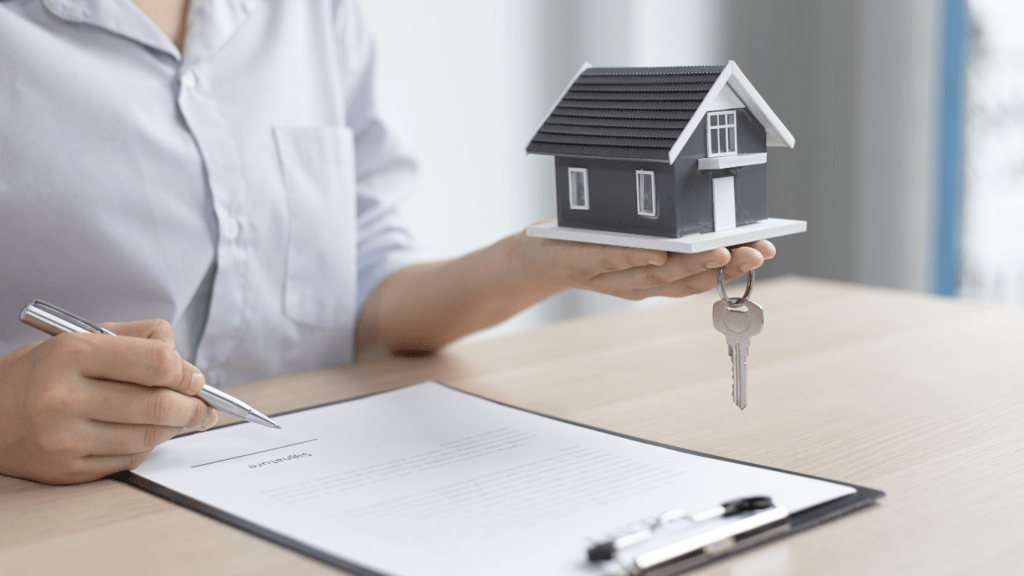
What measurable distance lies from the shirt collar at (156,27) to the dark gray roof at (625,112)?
434mm

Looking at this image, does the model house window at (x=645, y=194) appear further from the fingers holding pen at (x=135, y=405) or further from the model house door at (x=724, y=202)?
the fingers holding pen at (x=135, y=405)

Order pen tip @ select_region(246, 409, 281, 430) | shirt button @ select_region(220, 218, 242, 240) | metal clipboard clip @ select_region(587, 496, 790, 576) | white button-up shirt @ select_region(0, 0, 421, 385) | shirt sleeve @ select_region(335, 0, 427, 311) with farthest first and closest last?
shirt sleeve @ select_region(335, 0, 427, 311) < shirt button @ select_region(220, 218, 242, 240) < white button-up shirt @ select_region(0, 0, 421, 385) < pen tip @ select_region(246, 409, 281, 430) < metal clipboard clip @ select_region(587, 496, 790, 576)

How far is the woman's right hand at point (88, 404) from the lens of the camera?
648mm

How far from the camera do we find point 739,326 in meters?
0.76

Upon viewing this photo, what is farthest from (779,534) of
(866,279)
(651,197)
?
(866,279)

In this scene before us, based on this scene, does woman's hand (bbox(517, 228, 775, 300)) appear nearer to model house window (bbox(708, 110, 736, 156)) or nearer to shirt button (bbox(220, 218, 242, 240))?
model house window (bbox(708, 110, 736, 156))

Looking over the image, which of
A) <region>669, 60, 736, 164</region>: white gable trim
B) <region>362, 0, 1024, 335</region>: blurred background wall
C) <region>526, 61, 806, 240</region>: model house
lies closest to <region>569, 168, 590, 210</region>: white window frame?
<region>526, 61, 806, 240</region>: model house

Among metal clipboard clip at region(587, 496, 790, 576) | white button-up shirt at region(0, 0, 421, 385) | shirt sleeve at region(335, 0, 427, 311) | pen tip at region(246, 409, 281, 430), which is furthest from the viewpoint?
shirt sleeve at region(335, 0, 427, 311)

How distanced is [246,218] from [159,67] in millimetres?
188

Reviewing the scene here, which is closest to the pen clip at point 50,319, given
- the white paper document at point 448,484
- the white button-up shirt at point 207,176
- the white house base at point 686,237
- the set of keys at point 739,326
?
the white paper document at point 448,484

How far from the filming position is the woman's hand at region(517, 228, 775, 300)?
2.43ft

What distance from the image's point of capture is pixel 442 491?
2.10 feet

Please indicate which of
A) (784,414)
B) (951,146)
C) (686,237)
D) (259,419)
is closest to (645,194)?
(686,237)

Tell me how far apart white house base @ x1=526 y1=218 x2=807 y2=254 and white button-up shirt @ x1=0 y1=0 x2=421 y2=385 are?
1.33 feet
